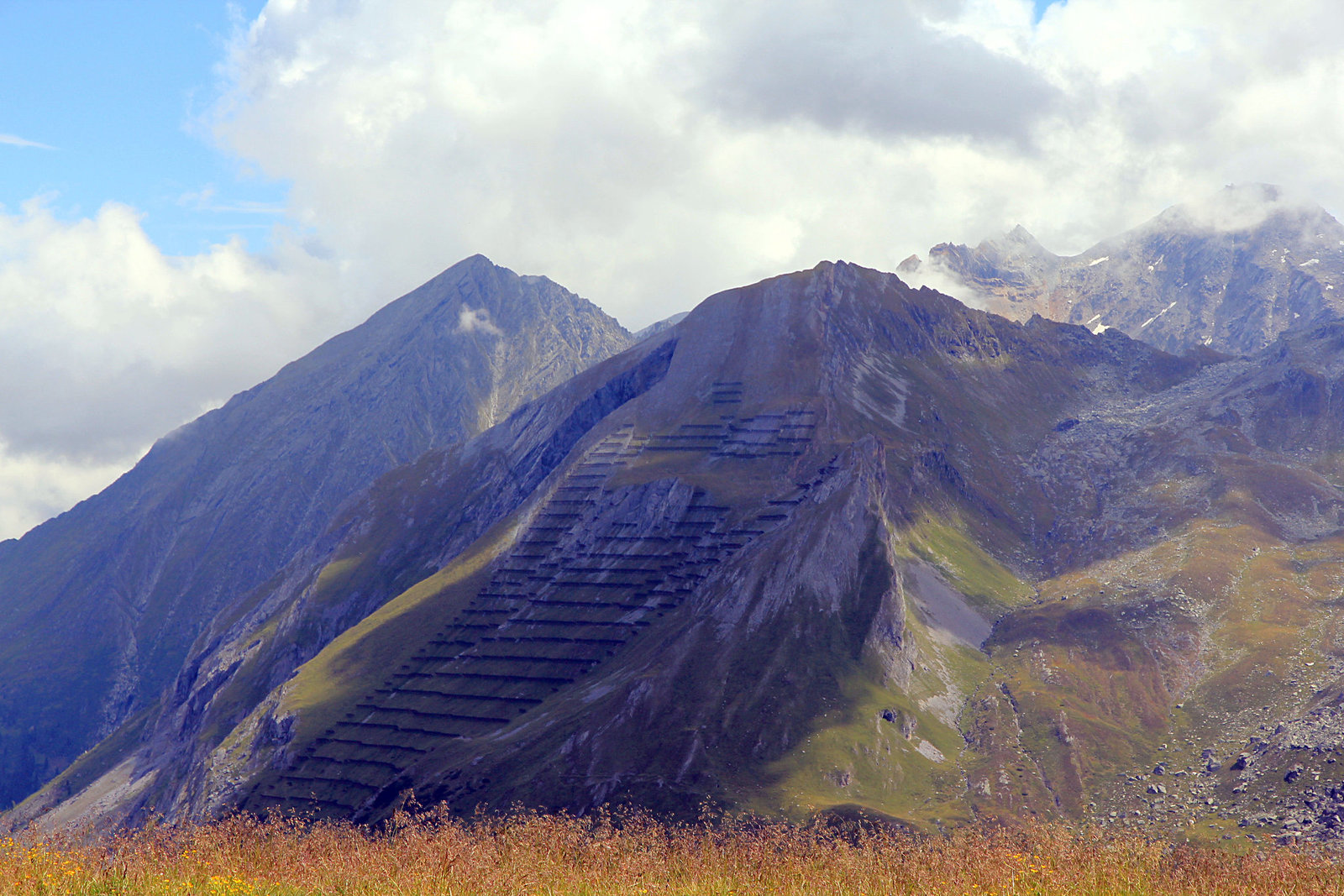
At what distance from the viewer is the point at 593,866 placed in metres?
45.4

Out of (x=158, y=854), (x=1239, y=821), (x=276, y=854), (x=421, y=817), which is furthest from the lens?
(x=1239, y=821)

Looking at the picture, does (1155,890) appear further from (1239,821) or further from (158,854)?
(1239,821)

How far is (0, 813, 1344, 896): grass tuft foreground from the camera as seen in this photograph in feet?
124

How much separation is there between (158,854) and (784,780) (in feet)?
529

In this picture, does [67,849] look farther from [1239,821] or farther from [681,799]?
[1239,821]

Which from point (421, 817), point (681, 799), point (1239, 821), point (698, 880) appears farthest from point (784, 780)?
point (698, 880)

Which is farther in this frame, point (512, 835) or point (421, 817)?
point (421, 817)

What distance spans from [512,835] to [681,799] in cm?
14169

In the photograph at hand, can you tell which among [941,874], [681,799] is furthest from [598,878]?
[681,799]

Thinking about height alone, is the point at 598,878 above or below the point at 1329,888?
above

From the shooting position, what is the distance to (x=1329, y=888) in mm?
40625

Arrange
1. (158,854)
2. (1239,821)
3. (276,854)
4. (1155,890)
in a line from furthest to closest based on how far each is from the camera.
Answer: (1239,821) < (276,854) < (158,854) < (1155,890)

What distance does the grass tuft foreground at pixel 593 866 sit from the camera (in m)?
37.7

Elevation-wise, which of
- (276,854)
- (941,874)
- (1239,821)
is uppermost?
(276,854)
